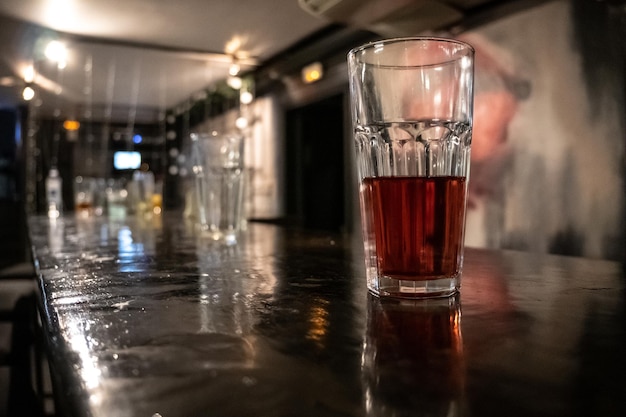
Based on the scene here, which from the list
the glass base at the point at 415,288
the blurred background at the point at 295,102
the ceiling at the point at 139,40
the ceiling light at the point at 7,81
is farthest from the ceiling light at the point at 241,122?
the glass base at the point at 415,288

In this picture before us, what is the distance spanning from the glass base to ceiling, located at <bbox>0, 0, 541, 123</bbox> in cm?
152

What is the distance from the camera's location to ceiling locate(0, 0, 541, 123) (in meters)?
2.03

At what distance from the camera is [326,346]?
262 mm

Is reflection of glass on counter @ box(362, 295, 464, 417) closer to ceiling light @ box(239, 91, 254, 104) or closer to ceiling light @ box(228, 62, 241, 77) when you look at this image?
ceiling light @ box(228, 62, 241, 77)

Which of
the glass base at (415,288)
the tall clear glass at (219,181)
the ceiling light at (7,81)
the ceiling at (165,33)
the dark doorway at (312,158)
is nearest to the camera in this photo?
the glass base at (415,288)

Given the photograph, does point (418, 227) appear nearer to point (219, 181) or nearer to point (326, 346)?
point (326, 346)

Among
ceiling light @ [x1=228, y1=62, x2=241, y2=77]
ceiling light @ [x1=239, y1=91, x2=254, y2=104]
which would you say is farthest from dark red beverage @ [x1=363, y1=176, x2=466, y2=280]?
ceiling light @ [x1=239, y1=91, x2=254, y2=104]

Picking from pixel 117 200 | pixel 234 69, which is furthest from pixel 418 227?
pixel 234 69

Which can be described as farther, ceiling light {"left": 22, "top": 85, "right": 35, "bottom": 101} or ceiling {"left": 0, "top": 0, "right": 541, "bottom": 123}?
ceiling light {"left": 22, "top": 85, "right": 35, "bottom": 101}

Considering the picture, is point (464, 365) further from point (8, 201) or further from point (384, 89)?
point (8, 201)

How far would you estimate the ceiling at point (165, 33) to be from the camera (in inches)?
79.8

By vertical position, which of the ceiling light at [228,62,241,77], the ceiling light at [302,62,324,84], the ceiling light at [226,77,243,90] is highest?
the ceiling light at [228,62,241,77]

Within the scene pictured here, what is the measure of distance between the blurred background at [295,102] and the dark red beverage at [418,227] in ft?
4.62

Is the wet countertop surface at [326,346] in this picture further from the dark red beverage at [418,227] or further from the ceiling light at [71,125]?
the ceiling light at [71,125]
